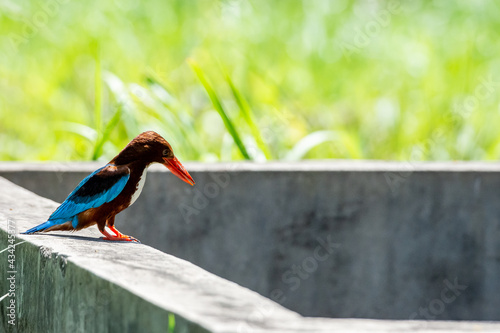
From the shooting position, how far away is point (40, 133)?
5.22 m

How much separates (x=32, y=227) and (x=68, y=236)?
0.14m

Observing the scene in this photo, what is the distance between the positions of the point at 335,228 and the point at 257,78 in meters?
2.32

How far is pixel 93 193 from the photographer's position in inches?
86.8

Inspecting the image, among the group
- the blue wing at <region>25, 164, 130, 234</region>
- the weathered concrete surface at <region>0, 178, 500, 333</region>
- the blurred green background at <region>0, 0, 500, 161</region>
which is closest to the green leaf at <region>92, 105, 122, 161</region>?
the blurred green background at <region>0, 0, 500, 161</region>

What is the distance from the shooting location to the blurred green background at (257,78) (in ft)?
15.2

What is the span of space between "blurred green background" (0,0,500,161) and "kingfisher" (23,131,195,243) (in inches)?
59.7

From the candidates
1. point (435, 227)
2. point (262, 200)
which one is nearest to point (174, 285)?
point (262, 200)

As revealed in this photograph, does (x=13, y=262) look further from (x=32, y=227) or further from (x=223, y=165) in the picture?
(x=223, y=165)

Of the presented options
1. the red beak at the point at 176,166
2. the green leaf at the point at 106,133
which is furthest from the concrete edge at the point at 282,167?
the red beak at the point at 176,166

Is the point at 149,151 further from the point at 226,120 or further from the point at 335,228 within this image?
the point at 226,120

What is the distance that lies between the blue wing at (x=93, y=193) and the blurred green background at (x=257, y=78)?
1512 mm

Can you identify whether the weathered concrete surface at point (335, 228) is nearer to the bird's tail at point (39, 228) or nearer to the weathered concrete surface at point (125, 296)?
the weathered concrete surface at point (125, 296)

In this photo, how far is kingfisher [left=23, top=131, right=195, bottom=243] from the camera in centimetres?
217

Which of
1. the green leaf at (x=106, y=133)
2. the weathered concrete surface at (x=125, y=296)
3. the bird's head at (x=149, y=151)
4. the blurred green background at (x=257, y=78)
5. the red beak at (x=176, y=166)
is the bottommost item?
the weathered concrete surface at (x=125, y=296)
